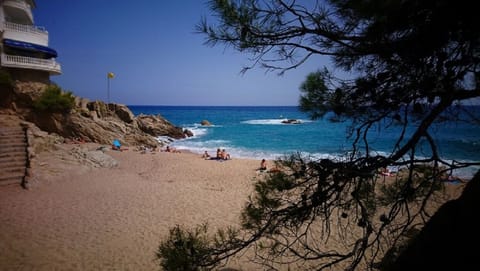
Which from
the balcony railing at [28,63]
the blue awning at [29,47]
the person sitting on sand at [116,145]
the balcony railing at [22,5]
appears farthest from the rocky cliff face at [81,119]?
the balcony railing at [22,5]

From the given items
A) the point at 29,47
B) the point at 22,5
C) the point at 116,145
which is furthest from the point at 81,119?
the point at 22,5

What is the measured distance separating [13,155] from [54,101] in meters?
9.56

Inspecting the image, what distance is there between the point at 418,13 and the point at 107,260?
634 centimetres

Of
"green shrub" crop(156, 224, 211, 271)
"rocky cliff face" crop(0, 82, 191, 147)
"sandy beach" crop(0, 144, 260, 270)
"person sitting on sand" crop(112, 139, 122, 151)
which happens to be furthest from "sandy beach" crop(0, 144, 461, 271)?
"rocky cliff face" crop(0, 82, 191, 147)

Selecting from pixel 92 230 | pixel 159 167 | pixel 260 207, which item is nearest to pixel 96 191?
pixel 92 230

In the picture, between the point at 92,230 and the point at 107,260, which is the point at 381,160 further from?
the point at 92,230

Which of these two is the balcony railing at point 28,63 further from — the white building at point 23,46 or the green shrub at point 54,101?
the green shrub at point 54,101

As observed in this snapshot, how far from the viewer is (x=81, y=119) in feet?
63.4

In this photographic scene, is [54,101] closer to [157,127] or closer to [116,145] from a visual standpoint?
[116,145]

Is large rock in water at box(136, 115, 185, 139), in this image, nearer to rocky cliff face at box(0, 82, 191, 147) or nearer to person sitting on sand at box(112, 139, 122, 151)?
rocky cliff face at box(0, 82, 191, 147)

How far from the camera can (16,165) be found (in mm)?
9477

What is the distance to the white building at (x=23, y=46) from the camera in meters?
17.6

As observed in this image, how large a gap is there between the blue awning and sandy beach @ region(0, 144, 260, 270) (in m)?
12.0

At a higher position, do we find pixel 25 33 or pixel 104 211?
pixel 25 33
